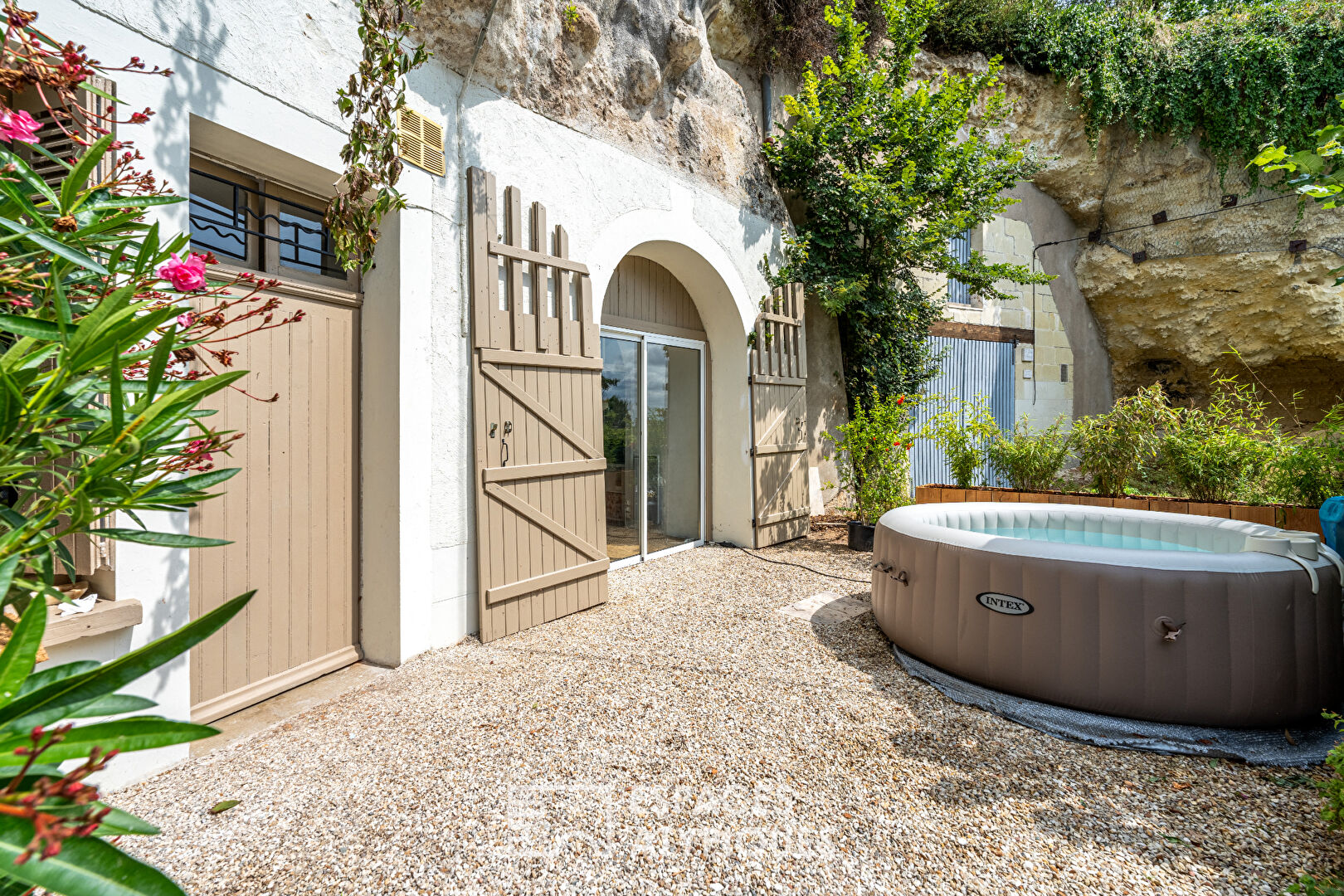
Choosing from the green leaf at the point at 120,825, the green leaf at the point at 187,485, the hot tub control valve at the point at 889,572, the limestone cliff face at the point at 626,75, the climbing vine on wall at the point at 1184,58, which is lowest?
the hot tub control valve at the point at 889,572

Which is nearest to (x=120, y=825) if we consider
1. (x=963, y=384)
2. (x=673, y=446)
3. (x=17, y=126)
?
(x=17, y=126)

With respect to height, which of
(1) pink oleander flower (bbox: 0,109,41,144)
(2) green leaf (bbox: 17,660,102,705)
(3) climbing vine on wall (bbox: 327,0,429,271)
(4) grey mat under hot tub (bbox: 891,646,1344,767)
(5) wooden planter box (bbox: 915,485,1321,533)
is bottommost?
(4) grey mat under hot tub (bbox: 891,646,1344,767)

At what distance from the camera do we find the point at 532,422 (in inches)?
156

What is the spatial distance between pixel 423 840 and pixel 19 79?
2.03m

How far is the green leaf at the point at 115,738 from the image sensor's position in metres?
0.59

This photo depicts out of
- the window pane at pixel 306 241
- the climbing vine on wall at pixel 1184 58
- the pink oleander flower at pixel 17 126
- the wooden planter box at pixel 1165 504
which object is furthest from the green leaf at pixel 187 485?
the climbing vine on wall at pixel 1184 58

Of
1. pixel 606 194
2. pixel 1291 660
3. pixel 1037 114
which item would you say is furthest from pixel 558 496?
pixel 1037 114

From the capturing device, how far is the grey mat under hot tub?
94.1 inches

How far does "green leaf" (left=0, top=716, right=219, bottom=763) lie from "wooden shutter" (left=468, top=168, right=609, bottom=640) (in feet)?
9.93

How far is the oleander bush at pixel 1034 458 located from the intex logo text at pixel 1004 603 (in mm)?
3157

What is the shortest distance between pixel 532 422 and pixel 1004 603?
2659 mm

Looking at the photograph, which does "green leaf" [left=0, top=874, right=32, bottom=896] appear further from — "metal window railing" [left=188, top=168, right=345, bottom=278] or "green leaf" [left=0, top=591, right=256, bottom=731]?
"metal window railing" [left=188, top=168, right=345, bottom=278]

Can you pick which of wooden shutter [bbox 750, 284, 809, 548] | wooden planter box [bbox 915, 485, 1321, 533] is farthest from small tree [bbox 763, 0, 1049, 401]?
wooden planter box [bbox 915, 485, 1321, 533]

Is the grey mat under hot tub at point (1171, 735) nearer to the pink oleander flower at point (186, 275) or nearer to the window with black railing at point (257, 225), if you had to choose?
the pink oleander flower at point (186, 275)
